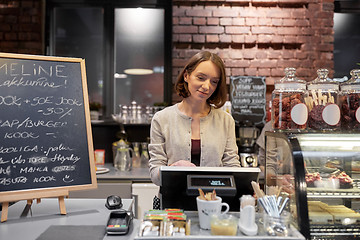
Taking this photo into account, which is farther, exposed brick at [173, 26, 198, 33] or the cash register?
exposed brick at [173, 26, 198, 33]

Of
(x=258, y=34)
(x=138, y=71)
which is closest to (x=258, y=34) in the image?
(x=258, y=34)

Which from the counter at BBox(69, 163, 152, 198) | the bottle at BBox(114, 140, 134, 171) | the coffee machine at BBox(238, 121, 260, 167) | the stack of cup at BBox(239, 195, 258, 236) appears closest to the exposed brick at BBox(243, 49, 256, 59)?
the coffee machine at BBox(238, 121, 260, 167)

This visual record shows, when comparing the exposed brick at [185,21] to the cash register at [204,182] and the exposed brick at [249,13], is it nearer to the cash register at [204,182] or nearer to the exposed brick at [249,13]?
the exposed brick at [249,13]

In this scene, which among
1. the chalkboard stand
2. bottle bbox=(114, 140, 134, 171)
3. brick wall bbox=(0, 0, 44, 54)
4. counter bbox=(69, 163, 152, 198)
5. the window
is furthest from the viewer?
the window

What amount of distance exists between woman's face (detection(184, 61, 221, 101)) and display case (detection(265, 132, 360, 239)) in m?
0.44

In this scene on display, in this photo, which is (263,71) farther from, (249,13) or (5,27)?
(5,27)

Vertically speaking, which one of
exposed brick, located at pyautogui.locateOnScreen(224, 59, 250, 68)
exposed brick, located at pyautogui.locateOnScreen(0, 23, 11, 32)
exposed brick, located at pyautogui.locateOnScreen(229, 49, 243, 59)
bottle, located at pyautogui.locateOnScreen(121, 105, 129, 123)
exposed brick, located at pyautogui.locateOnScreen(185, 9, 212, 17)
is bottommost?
bottle, located at pyautogui.locateOnScreen(121, 105, 129, 123)

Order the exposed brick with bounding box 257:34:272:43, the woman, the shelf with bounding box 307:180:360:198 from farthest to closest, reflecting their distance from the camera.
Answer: the exposed brick with bounding box 257:34:272:43 → the woman → the shelf with bounding box 307:180:360:198

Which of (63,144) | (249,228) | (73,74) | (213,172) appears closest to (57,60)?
(73,74)

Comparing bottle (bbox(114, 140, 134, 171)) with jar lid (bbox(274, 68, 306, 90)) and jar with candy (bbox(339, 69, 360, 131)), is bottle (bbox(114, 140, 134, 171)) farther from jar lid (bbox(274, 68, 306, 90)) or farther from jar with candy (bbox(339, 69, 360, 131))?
jar with candy (bbox(339, 69, 360, 131))

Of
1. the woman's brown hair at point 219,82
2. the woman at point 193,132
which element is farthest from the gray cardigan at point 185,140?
the woman's brown hair at point 219,82

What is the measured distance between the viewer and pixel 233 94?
3930 millimetres

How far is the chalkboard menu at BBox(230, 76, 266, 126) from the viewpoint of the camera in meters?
3.92

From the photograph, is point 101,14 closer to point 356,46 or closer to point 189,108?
point 189,108
